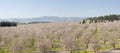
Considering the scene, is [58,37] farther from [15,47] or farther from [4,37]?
[15,47]

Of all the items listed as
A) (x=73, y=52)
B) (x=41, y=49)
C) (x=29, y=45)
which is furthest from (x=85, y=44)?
(x=41, y=49)

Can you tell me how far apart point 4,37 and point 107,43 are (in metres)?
28.4

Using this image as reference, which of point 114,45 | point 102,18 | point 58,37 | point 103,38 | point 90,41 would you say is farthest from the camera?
point 102,18

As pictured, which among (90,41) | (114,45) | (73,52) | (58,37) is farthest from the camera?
(58,37)

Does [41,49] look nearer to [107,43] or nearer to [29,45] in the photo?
[29,45]

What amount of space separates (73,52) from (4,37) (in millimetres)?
23184

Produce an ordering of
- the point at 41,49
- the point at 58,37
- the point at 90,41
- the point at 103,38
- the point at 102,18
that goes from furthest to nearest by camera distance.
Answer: the point at 102,18 → the point at 58,37 → the point at 103,38 → the point at 90,41 → the point at 41,49

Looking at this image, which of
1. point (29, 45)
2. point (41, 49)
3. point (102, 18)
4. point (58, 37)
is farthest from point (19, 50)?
point (102, 18)

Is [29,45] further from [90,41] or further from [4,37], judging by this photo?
[90,41]

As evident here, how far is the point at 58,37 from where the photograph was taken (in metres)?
67.0

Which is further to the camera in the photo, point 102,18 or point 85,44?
point 102,18

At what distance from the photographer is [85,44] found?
187 feet

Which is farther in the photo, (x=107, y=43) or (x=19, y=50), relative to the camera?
(x=107, y=43)

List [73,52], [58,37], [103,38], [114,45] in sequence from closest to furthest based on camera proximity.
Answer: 1. [73,52]
2. [114,45]
3. [103,38]
4. [58,37]
